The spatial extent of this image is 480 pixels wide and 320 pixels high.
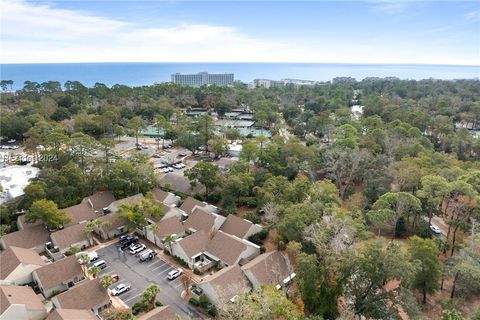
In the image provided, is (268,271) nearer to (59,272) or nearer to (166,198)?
(59,272)

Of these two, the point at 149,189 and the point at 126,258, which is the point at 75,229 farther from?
the point at 149,189

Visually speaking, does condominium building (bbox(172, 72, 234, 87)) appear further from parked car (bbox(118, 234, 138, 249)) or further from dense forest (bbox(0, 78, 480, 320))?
parked car (bbox(118, 234, 138, 249))

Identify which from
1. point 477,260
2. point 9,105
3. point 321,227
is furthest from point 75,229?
point 9,105

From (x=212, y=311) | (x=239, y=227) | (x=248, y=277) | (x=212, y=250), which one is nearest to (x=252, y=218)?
(x=239, y=227)

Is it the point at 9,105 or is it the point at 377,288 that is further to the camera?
the point at 9,105

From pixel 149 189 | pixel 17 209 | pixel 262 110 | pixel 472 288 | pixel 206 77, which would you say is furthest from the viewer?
pixel 206 77

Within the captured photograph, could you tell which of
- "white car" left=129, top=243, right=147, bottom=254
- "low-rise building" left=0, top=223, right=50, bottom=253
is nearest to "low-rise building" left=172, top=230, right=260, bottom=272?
"white car" left=129, top=243, right=147, bottom=254
